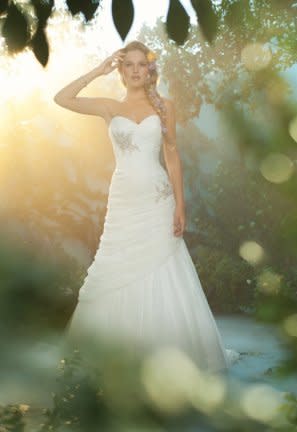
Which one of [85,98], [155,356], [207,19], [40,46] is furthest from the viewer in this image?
[85,98]

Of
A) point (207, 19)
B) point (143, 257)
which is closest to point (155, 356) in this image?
point (207, 19)

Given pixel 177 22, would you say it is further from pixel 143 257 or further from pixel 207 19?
pixel 143 257

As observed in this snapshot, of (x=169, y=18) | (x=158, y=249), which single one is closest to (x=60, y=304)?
(x=169, y=18)

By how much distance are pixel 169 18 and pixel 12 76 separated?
29.1 feet

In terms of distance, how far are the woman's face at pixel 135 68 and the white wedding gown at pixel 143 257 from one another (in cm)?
25

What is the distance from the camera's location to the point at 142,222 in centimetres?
453

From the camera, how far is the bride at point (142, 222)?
4.48m

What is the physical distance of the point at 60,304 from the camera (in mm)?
539

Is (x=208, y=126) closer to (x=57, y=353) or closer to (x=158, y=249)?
(x=158, y=249)

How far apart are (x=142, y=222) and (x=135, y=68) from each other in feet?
3.40

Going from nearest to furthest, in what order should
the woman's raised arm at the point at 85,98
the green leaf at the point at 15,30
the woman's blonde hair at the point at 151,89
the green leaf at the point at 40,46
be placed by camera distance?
1. the green leaf at the point at 15,30
2. the green leaf at the point at 40,46
3. the woman's raised arm at the point at 85,98
4. the woman's blonde hair at the point at 151,89

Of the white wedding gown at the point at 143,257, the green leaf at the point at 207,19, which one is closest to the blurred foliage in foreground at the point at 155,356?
the green leaf at the point at 207,19

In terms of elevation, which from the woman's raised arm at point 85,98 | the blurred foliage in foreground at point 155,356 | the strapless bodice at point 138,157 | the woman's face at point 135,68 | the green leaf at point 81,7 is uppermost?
the woman's face at point 135,68

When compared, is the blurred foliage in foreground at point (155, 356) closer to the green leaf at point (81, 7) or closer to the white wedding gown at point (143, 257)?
the green leaf at point (81, 7)
